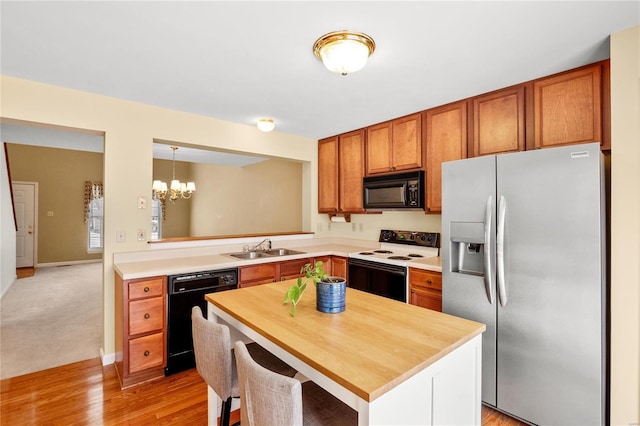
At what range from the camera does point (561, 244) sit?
1.78m

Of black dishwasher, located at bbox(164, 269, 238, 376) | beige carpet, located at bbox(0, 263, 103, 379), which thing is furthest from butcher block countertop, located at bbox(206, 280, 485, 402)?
beige carpet, located at bbox(0, 263, 103, 379)

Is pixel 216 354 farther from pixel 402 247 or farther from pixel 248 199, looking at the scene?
pixel 248 199

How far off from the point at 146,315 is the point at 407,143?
2839mm

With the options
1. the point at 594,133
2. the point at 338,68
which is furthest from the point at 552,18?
the point at 338,68

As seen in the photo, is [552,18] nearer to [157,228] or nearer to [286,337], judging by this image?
[286,337]

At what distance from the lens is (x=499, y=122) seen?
252 cm

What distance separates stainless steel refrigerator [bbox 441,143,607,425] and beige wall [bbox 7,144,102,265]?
887 centimetres

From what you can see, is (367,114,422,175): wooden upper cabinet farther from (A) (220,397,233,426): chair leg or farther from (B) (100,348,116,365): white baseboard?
(B) (100,348,116,365): white baseboard

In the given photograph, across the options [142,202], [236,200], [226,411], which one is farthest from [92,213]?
[226,411]

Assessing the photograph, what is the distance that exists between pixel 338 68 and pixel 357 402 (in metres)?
1.71

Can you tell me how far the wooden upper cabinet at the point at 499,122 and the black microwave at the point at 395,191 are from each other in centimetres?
59

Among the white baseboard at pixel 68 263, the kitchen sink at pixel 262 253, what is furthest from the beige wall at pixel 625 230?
the white baseboard at pixel 68 263

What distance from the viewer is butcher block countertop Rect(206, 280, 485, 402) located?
0.97 m

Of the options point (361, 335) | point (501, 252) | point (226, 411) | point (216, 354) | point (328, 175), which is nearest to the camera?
point (361, 335)
